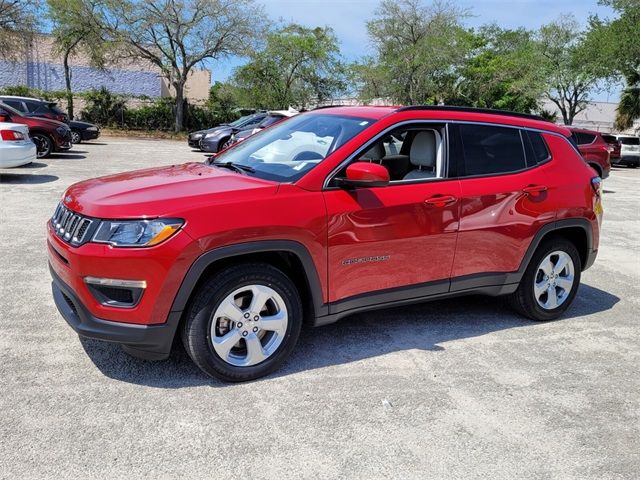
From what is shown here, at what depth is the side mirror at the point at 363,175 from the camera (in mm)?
3729

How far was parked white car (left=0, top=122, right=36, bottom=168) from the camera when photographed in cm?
1065

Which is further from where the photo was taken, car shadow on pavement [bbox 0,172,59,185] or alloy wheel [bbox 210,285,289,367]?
car shadow on pavement [bbox 0,172,59,185]

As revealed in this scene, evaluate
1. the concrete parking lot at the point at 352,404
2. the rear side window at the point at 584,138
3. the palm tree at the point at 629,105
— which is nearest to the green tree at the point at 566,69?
the palm tree at the point at 629,105

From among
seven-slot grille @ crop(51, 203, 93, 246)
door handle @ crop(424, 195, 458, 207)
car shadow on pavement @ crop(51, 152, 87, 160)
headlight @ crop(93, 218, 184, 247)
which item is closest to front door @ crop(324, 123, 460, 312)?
door handle @ crop(424, 195, 458, 207)

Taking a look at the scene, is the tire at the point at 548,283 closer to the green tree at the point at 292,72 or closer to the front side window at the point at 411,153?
the front side window at the point at 411,153

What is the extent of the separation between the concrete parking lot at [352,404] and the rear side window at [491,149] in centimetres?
134

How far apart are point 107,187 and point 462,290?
272 centimetres

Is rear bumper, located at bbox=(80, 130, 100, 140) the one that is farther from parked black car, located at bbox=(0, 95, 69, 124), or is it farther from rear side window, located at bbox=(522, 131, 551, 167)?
rear side window, located at bbox=(522, 131, 551, 167)

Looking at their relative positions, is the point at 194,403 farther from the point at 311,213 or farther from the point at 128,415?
the point at 311,213

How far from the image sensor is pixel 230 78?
36.6 meters

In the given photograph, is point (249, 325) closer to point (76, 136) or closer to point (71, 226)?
point (71, 226)

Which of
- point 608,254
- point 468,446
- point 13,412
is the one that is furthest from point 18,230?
point 608,254

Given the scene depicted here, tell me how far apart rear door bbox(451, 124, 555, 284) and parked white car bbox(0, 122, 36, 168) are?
A: 9.16 metres

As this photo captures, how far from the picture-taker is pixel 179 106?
1260 inches
